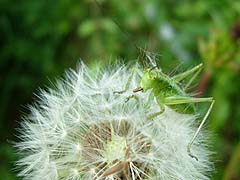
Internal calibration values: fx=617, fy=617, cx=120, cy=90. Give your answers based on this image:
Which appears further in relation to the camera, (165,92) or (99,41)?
(99,41)

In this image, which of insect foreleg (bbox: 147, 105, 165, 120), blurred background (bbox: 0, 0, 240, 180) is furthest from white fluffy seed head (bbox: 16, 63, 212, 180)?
blurred background (bbox: 0, 0, 240, 180)

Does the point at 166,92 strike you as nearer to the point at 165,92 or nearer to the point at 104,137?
the point at 165,92

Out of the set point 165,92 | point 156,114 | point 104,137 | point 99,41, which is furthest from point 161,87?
point 99,41

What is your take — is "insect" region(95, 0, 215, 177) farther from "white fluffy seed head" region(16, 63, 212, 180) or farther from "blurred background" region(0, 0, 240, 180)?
"blurred background" region(0, 0, 240, 180)

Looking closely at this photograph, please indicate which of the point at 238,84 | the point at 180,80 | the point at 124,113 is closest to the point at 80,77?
the point at 124,113

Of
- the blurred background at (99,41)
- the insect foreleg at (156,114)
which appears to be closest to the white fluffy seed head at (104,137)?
the insect foreleg at (156,114)

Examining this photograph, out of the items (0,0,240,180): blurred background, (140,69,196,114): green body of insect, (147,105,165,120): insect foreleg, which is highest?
(0,0,240,180): blurred background
